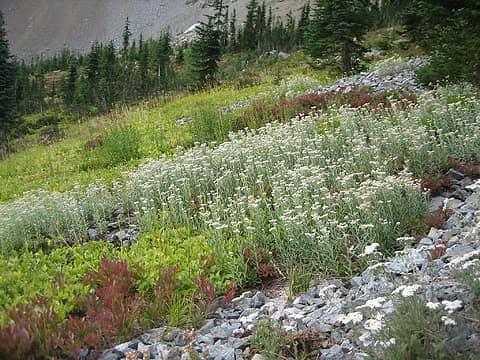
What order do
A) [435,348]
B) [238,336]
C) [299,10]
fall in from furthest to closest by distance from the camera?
1. [299,10]
2. [238,336]
3. [435,348]

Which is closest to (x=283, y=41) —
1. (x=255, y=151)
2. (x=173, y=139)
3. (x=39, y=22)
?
(x=173, y=139)

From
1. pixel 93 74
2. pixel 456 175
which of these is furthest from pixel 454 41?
pixel 93 74

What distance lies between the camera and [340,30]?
1794 cm

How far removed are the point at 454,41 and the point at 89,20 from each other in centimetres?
13232

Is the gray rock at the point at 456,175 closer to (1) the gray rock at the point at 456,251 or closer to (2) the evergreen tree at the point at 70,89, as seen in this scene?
(1) the gray rock at the point at 456,251

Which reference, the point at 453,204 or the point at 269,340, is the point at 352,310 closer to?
the point at 269,340

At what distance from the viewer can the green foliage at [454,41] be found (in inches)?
363

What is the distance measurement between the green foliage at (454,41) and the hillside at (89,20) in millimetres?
Result: 92404

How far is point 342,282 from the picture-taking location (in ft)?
13.9

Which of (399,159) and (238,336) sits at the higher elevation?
(399,159)

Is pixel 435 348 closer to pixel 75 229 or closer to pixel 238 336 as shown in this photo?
pixel 238 336

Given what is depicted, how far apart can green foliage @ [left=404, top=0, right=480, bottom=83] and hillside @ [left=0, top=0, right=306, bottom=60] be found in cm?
9240

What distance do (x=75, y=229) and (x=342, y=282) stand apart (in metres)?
4.28

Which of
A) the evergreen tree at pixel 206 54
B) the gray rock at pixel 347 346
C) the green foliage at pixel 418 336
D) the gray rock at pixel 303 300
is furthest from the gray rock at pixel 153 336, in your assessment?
the evergreen tree at pixel 206 54
